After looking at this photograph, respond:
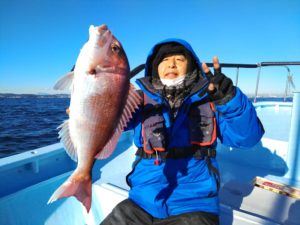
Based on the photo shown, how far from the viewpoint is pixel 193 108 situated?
106 inches

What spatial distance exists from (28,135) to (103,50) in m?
17.3

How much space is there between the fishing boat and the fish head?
5.79 ft

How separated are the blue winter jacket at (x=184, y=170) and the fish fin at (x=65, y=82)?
1137 millimetres

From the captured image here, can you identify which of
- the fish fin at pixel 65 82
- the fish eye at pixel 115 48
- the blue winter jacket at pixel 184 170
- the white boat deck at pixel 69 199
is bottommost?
the white boat deck at pixel 69 199

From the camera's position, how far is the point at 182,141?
253 centimetres

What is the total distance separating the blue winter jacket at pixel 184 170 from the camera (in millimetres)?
2291

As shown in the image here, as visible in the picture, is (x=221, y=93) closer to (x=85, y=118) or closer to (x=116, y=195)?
(x=85, y=118)

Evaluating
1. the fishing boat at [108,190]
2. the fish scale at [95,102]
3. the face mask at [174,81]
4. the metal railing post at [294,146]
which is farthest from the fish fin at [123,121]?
the metal railing post at [294,146]

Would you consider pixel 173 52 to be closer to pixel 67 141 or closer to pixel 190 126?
pixel 190 126

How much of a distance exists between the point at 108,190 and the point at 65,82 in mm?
1786

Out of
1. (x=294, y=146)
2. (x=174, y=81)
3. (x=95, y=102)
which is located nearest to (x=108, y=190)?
(x=174, y=81)

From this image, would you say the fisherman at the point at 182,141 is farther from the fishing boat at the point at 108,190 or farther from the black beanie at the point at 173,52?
the fishing boat at the point at 108,190

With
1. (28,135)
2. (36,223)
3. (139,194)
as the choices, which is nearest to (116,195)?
(139,194)

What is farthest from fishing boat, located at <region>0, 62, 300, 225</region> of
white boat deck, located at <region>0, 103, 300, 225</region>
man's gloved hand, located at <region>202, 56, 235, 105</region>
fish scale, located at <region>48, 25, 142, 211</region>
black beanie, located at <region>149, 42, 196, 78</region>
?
black beanie, located at <region>149, 42, 196, 78</region>
